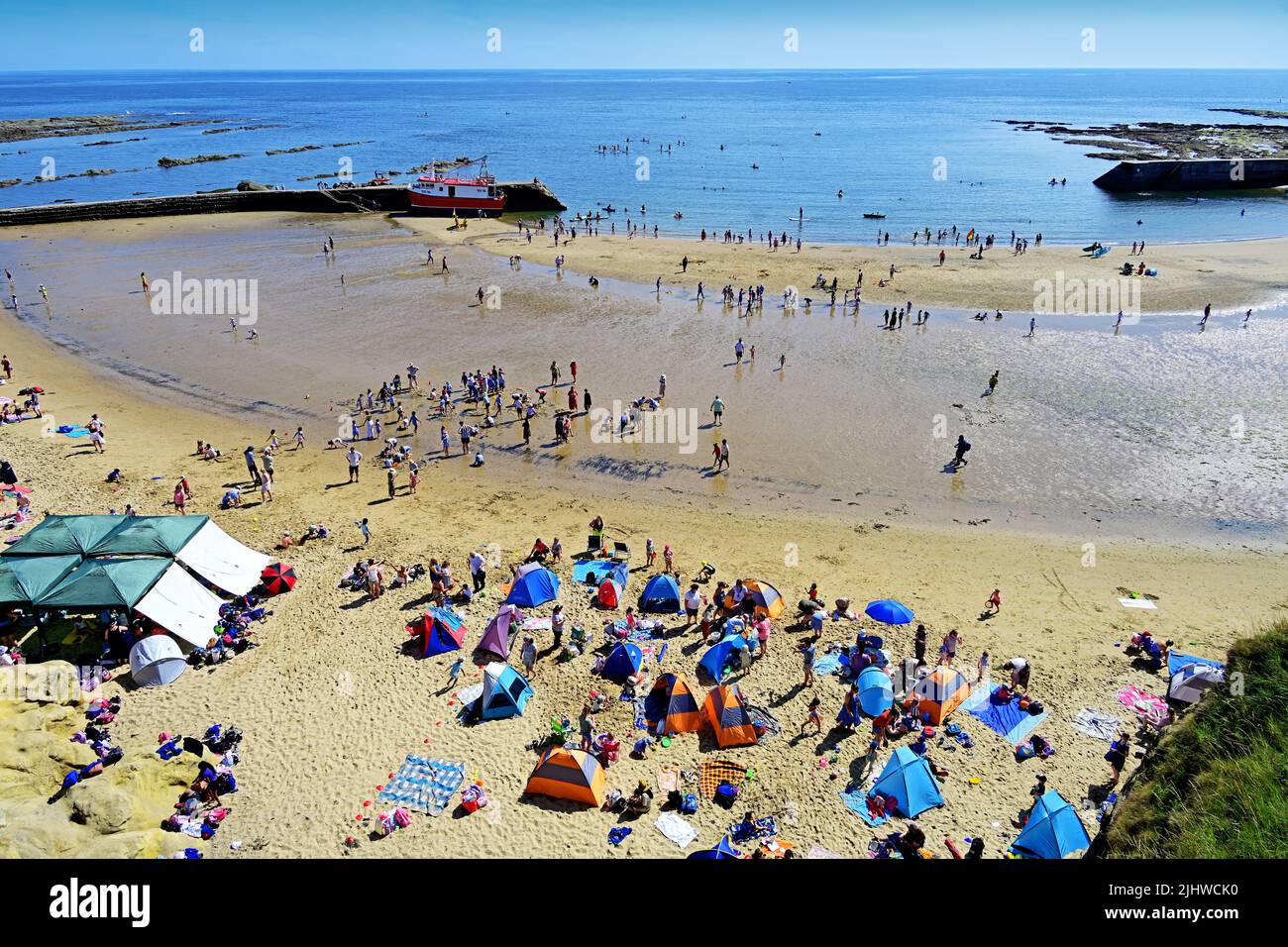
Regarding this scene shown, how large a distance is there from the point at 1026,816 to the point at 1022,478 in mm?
14129

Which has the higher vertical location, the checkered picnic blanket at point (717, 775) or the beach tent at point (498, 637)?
the beach tent at point (498, 637)

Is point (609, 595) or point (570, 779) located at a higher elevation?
point (609, 595)

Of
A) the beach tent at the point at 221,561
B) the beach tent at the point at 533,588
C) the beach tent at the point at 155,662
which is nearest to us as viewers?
the beach tent at the point at 155,662

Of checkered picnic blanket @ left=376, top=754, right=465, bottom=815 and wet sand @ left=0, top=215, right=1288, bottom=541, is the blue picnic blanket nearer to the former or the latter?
wet sand @ left=0, top=215, right=1288, bottom=541

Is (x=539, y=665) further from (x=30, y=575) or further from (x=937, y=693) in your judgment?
(x=30, y=575)

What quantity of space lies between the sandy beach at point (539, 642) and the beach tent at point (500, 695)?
321 mm

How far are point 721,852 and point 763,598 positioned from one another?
6.82 metres

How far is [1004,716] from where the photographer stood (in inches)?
555

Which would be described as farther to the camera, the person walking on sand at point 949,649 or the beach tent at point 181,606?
the person walking on sand at point 949,649

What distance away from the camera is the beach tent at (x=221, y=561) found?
16.7 meters

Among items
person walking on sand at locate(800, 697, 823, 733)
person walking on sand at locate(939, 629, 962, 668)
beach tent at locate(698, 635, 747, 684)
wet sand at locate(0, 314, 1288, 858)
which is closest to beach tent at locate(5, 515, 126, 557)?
wet sand at locate(0, 314, 1288, 858)

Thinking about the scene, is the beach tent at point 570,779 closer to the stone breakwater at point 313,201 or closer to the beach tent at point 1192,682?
the beach tent at point 1192,682

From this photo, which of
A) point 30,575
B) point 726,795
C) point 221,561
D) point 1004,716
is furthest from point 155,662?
point 1004,716

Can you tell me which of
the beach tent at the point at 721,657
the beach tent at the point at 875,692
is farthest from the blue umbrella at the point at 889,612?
the beach tent at the point at 721,657
